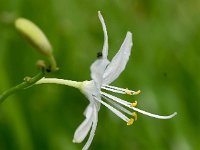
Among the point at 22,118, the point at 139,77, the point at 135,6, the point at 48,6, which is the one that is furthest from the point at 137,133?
the point at 135,6

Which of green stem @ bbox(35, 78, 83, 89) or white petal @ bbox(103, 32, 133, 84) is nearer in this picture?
green stem @ bbox(35, 78, 83, 89)

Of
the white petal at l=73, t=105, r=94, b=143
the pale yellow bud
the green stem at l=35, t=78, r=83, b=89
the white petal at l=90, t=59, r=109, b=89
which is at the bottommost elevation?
the white petal at l=73, t=105, r=94, b=143

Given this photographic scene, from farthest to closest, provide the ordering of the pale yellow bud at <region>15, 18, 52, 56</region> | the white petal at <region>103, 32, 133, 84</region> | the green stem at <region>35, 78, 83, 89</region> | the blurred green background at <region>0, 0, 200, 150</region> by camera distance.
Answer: the blurred green background at <region>0, 0, 200, 150</region>, the white petal at <region>103, 32, 133, 84</region>, the green stem at <region>35, 78, 83, 89</region>, the pale yellow bud at <region>15, 18, 52, 56</region>

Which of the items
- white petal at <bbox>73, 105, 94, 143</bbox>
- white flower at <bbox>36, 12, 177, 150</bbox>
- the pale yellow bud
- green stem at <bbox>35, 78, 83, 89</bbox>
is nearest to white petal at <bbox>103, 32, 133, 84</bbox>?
white flower at <bbox>36, 12, 177, 150</bbox>

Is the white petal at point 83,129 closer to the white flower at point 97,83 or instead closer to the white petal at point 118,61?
the white flower at point 97,83

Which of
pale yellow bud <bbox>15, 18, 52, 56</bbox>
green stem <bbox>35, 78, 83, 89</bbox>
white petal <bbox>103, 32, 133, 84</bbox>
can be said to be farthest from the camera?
white petal <bbox>103, 32, 133, 84</bbox>

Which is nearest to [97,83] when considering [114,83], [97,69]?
[97,69]

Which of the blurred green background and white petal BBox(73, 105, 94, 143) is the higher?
the blurred green background

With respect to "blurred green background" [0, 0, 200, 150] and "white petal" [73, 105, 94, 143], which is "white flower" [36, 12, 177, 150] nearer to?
"white petal" [73, 105, 94, 143]

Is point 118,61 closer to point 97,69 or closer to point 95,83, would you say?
point 95,83
